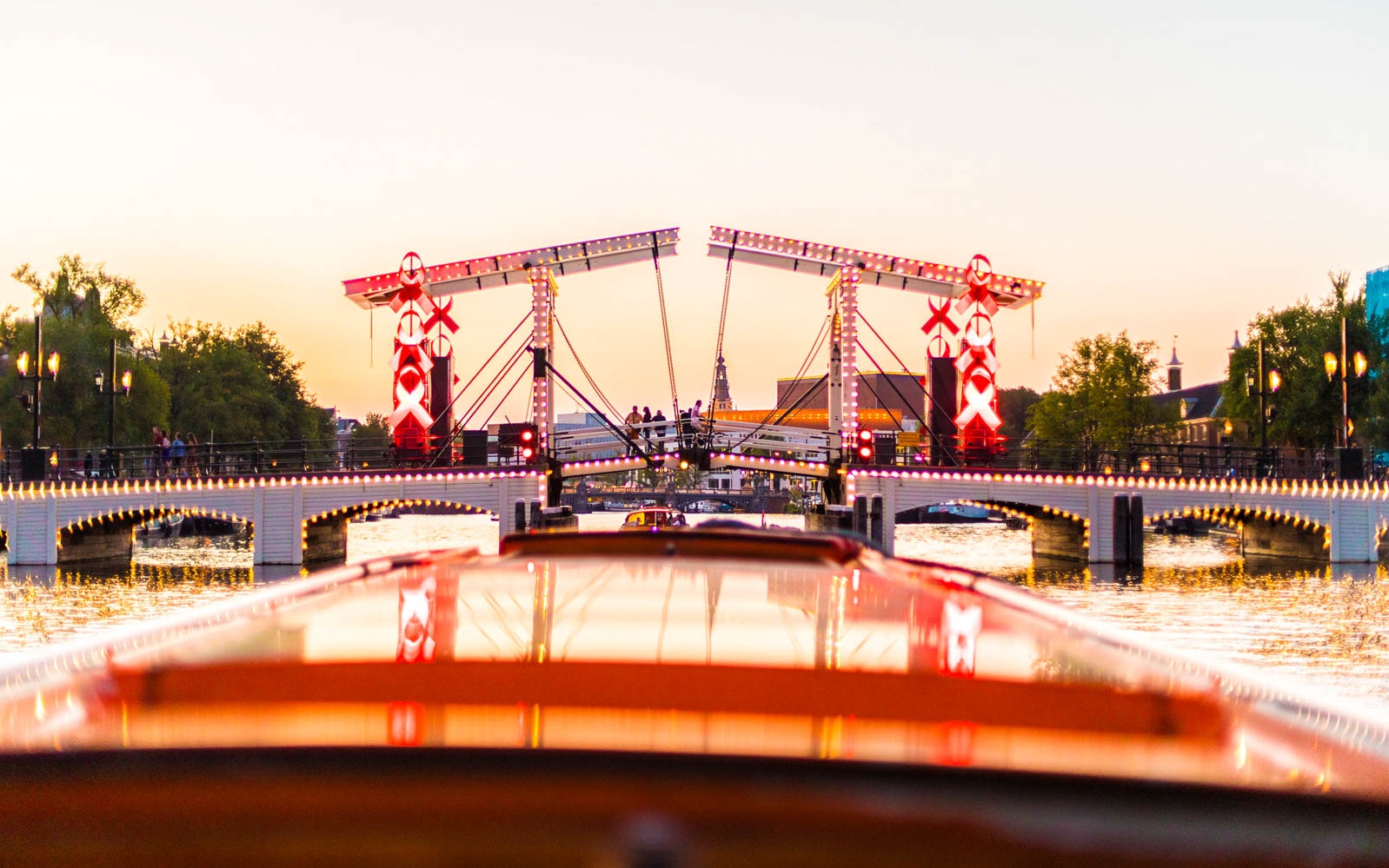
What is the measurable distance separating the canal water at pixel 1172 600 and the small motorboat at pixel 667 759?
88 centimetres

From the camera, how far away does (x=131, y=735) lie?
1640 mm

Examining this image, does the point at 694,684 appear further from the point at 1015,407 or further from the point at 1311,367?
the point at 1015,407

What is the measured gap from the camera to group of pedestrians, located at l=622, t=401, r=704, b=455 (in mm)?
33594

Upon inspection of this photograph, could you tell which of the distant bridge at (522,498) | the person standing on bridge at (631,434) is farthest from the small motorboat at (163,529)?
the person standing on bridge at (631,434)

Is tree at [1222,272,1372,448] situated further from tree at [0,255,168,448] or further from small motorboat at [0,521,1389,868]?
small motorboat at [0,521,1389,868]

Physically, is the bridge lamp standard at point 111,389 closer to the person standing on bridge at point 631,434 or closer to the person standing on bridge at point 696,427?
the person standing on bridge at point 631,434

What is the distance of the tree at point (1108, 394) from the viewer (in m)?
66.6

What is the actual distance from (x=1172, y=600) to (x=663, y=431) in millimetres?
16855

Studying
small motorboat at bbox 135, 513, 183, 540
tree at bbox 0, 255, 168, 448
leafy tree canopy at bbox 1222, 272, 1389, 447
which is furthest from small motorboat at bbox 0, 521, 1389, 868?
small motorboat at bbox 135, 513, 183, 540

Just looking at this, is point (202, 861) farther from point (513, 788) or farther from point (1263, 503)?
point (1263, 503)

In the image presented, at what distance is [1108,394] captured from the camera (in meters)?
66.8

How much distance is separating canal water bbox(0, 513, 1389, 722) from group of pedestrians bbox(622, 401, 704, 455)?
6807 millimetres

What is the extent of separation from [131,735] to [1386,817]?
1.50m

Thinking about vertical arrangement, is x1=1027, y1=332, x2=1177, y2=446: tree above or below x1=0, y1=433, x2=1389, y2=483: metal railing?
above
